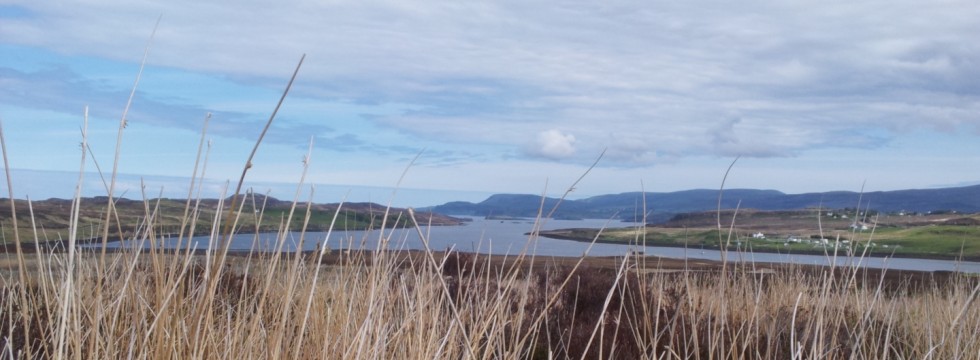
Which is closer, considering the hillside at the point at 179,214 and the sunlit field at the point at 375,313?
the sunlit field at the point at 375,313

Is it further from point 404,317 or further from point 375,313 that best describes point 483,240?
point 375,313

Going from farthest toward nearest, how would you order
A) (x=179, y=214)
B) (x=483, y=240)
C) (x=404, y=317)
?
(x=179, y=214), (x=483, y=240), (x=404, y=317)

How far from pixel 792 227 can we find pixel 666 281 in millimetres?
1853

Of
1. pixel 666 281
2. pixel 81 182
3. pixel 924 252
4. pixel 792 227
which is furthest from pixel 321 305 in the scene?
pixel 924 252

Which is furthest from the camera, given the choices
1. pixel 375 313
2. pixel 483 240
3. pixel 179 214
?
pixel 179 214

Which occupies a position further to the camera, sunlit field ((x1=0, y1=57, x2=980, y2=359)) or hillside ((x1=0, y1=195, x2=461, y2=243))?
hillside ((x1=0, y1=195, x2=461, y2=243))

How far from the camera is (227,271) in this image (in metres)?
5.46

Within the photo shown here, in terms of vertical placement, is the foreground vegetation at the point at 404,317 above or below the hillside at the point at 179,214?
below

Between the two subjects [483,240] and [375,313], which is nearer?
[375,313]

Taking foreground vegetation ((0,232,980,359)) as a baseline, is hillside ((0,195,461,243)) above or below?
above

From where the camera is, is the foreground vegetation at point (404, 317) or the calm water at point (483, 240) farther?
the calm water at point (483, 240)

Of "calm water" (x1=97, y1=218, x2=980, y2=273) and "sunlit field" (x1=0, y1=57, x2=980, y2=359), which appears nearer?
"sunlit field" (x1=0, y1=57, x2=980, y2=359)

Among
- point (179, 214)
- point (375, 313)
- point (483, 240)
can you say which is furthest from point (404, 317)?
point (179, 214)

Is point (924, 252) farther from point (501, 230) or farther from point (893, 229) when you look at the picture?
point (501, 230)
